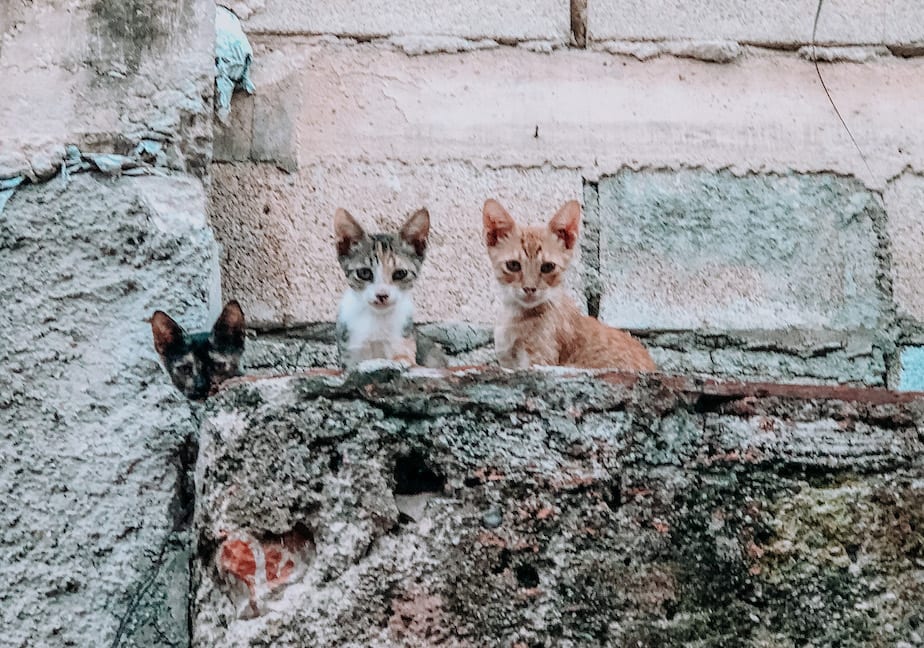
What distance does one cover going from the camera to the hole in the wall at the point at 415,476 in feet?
6.84

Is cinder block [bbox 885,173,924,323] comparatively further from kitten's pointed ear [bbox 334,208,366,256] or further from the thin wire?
kitten's pointed ear [bbox 334,208,366,256]

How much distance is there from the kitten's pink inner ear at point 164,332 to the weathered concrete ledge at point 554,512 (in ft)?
1.00

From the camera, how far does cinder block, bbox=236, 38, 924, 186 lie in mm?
3082

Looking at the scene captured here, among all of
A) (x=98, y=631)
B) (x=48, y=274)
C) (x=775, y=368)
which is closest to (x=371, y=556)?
(x=98, y=631)

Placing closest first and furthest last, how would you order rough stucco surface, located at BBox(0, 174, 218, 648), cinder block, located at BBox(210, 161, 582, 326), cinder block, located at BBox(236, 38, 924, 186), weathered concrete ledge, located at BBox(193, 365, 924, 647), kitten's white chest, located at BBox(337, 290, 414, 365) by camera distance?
weathered concrete ledge, located at BBox(193, 365, 924, 647), rough stucco surface, located at BBox(0, 174, 218, 648), kitten's white chest, located at BBox(337, 290, 414, 365), cinder block, located at BBox(210, 161, 582, 326), cinder block, located at BBox(236, 38, 924, 186)

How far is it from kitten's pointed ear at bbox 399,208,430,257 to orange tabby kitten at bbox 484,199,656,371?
0.48ft

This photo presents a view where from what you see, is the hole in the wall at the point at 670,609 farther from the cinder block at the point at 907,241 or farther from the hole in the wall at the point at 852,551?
the cinder block at the point at 907,241

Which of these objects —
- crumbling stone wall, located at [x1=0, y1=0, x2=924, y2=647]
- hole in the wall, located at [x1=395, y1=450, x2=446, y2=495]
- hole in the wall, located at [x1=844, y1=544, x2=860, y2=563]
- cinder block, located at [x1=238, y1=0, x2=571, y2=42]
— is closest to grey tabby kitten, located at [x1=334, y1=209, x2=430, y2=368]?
crumbling stone wall, located at [x1=0, y1=0, x2=924, y2=647]

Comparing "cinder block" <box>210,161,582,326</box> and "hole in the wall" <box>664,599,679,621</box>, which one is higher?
"cinder block" <box>210,161,582,326</box>

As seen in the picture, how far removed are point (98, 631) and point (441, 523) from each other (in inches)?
30.8

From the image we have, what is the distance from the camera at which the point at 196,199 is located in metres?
2.67

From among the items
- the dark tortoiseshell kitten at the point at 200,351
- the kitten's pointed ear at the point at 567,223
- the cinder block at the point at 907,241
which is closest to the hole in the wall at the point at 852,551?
the kitten's pointed ear at the point at 567,223

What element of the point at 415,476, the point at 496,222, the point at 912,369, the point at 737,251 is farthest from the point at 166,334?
the point at 912,369

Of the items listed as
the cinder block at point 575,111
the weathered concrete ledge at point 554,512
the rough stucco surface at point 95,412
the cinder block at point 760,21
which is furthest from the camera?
the cinder block at point 760,21
